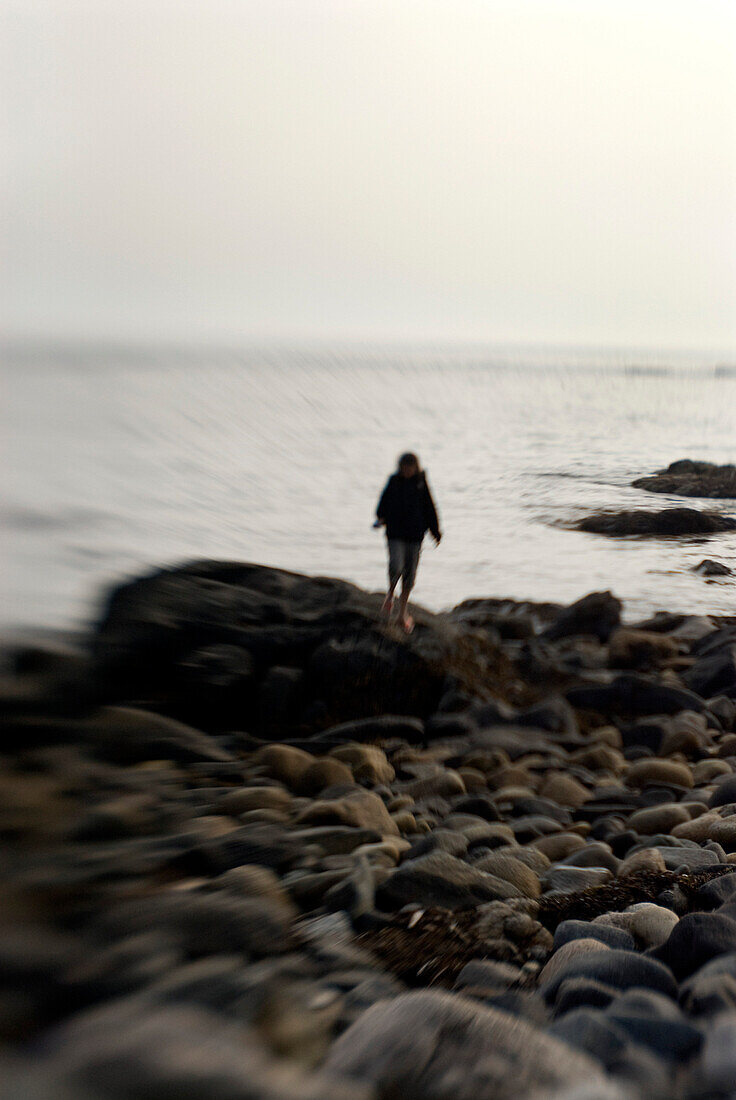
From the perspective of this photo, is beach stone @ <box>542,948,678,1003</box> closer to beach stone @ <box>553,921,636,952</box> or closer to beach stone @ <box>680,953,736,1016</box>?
beach stone @ <box>680,953,736,1016</box>

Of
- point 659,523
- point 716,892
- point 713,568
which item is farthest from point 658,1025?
point 659,523

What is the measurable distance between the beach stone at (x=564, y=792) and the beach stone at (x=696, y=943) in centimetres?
143

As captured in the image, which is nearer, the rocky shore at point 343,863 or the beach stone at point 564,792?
the rocky shore at point 343,863

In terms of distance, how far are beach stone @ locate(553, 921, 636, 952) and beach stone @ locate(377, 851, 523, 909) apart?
0.80 ft

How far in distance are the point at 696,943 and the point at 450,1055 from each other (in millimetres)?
698

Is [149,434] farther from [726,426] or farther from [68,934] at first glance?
[68,934]

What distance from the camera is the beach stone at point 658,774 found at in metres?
3.60

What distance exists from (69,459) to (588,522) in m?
3.68

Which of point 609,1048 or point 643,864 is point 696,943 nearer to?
point 609,1048

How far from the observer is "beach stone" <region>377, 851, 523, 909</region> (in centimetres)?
239

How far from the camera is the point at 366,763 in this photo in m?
3.61

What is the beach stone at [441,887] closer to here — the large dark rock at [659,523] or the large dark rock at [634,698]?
the large dark rock at [634,698]

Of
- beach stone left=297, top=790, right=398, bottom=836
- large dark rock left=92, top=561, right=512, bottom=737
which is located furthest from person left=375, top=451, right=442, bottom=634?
beach stone left=297, top=790, right=398, bottom=836

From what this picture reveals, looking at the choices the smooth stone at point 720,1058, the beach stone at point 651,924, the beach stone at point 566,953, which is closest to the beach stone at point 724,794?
the beach stone at point 651,924
